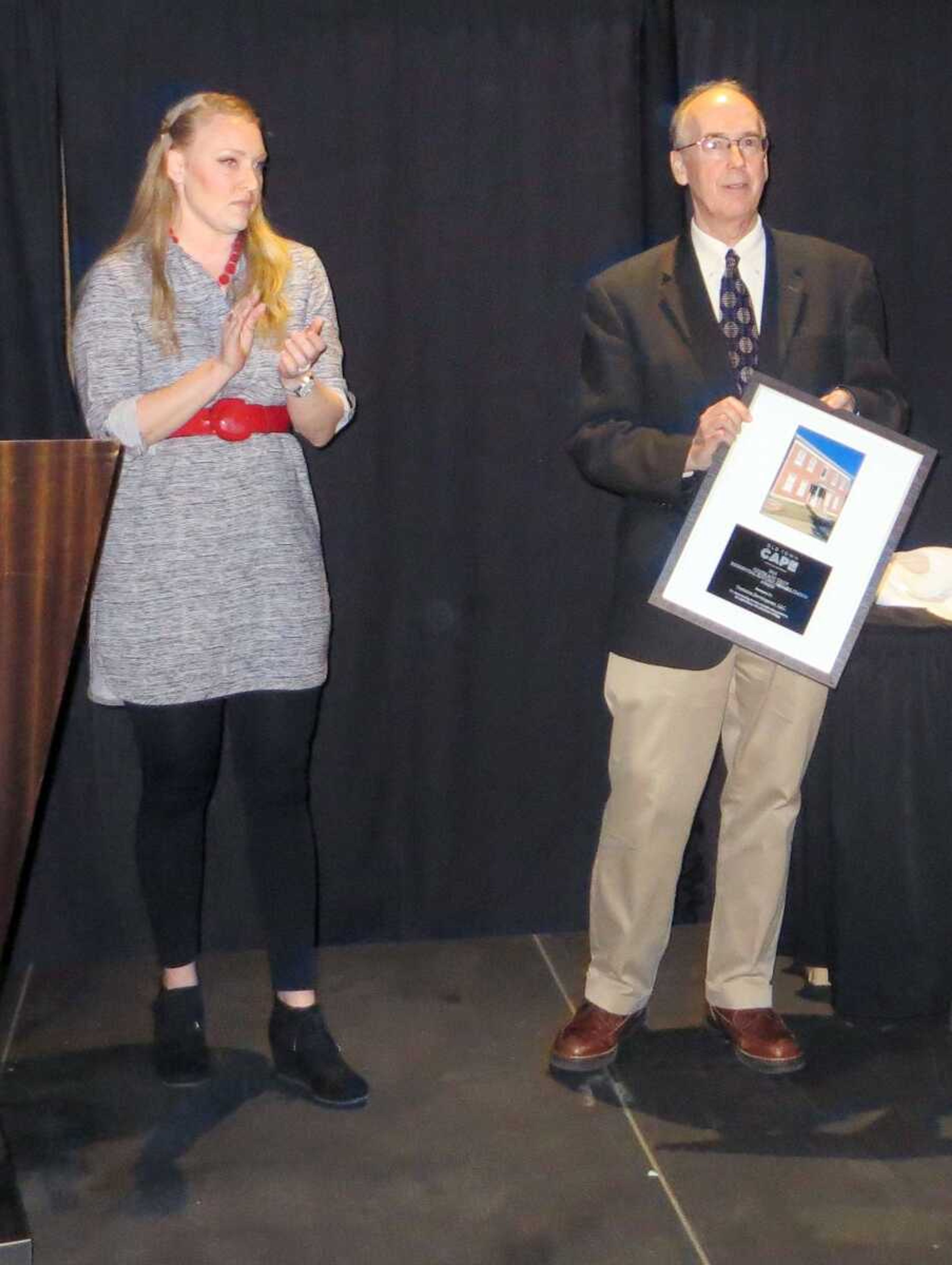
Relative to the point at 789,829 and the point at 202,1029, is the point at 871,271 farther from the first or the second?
the point at 202,1029

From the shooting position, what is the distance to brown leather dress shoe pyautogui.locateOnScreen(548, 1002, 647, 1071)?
265 cm

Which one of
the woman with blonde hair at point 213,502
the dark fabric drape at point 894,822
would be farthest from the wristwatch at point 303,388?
the dark fabric drape at point 894,822

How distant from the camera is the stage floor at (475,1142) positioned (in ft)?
7.01

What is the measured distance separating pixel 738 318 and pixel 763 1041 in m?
1.31

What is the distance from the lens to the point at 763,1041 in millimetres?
2666

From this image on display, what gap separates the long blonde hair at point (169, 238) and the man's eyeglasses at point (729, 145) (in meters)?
0.74

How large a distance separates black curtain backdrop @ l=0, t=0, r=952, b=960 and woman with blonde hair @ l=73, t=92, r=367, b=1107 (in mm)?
585

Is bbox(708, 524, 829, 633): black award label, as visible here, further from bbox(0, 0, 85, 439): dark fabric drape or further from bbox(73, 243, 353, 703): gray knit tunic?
bbox(0, 0, 85, 439): dark fabric drape

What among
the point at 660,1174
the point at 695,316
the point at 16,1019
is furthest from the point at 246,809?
the point at 695,316

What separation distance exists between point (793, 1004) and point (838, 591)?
100 centimetres

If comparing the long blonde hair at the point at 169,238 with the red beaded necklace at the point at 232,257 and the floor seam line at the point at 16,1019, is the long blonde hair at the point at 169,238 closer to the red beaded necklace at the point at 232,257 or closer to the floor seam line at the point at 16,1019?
the red beaded necklace at the point at 232,257

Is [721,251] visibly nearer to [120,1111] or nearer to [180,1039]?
[180,1039]

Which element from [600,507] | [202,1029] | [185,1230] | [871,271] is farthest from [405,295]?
[185,1230]

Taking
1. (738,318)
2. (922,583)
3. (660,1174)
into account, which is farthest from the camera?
(922,583)
